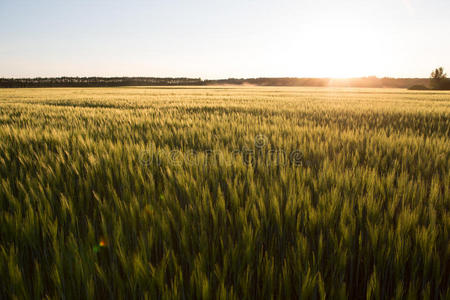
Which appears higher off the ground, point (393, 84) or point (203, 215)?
point (393, 84)

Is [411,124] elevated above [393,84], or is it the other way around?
[393,84]

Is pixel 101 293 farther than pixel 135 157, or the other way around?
pixel 135 157

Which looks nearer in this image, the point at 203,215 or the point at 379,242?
the point at 379,242

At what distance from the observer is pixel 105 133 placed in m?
2.93

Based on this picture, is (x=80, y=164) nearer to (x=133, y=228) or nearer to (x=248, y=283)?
(x=133, y=228)

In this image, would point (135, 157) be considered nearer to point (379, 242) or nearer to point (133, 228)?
point (133, 228)

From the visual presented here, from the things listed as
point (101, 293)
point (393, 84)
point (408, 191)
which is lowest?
point (101, 293)

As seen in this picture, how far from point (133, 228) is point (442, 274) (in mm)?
1003

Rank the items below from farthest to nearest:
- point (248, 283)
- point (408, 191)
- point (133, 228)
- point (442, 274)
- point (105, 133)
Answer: point (105, 133)
point (408, 191)
point (133, 228)
point (442, 274)
point (248, 283)

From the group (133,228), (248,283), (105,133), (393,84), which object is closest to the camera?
(248,283)

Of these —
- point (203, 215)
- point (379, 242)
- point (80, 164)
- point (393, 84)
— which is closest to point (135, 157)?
point (80, 164)

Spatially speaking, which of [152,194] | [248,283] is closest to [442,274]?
[248,283]

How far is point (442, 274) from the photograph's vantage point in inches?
29.1

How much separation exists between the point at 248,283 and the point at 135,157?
4.74 feet
